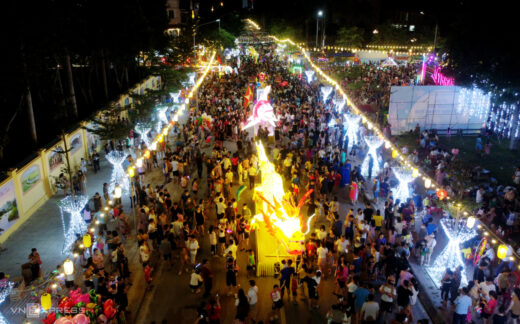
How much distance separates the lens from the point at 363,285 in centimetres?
959

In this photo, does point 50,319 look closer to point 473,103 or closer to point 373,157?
point 373,157

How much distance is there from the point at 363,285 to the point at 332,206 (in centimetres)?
414

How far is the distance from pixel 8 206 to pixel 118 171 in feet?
14.4

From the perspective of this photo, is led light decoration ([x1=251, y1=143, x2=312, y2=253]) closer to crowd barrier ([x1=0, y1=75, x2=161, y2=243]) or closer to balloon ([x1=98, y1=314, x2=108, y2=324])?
balloon ([x1=98, y1=314, x2=108, y2=324])

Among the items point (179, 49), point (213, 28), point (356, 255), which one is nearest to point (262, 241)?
point (356, 255)

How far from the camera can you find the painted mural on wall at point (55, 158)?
57.3ft

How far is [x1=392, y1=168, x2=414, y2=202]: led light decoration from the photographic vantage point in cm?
1478

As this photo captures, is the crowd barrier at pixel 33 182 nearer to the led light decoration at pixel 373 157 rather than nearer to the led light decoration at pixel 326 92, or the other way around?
the led light decoration at pixel 373 157

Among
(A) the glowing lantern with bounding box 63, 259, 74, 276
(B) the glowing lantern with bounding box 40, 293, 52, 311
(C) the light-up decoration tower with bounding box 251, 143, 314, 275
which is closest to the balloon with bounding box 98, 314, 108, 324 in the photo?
(B) the glowing lantern with bounding box 40, 293, 52, 311

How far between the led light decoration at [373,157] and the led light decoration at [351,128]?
2.45 m

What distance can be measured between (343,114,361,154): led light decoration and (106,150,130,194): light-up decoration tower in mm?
10235

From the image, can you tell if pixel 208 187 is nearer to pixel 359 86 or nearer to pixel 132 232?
pixel 132 232

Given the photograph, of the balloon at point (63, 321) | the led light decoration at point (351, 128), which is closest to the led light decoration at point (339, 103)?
the led light decoration at point (351, 128)

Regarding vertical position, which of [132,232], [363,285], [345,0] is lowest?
[132,232]
